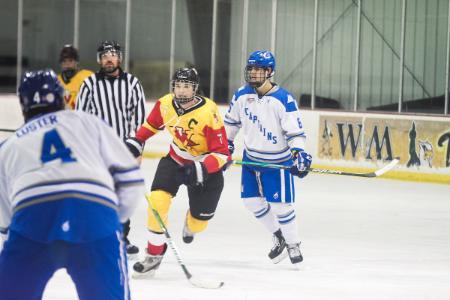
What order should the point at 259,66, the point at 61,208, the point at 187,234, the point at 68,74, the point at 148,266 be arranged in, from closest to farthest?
1. the point at 61,208
2. the point at 148,266
3. the point at 259,66
4. the point at 187,234
5. the point at 68,74

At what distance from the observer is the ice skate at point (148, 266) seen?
5207 mm

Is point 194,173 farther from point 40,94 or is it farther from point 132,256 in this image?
point 40,94

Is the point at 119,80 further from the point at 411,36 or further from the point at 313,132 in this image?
the point at 411,36

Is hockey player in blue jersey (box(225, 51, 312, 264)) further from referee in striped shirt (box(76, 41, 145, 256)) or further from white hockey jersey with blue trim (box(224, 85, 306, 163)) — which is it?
referee in striped shirt (box(76, 41, 145, 256))

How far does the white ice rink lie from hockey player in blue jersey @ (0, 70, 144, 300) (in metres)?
1.89

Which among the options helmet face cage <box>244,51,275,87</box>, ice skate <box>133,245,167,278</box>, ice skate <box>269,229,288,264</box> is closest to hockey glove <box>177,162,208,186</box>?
ice skate <box>133,245,167,278</box>

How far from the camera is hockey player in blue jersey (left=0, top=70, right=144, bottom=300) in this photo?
270cm

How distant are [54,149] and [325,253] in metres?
3.67

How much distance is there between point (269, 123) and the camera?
572 centimetres

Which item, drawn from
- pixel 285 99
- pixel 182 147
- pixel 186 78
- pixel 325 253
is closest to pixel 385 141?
pixel 325 253

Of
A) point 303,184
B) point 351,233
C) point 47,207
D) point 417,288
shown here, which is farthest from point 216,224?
point 47,207

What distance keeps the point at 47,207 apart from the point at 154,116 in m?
2.80

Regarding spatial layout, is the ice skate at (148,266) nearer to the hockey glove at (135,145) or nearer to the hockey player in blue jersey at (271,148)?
the hockey glove at (135,145)

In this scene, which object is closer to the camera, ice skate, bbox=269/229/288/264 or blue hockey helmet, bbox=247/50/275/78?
blue hockey helmet, bbox=247/50/275/78
